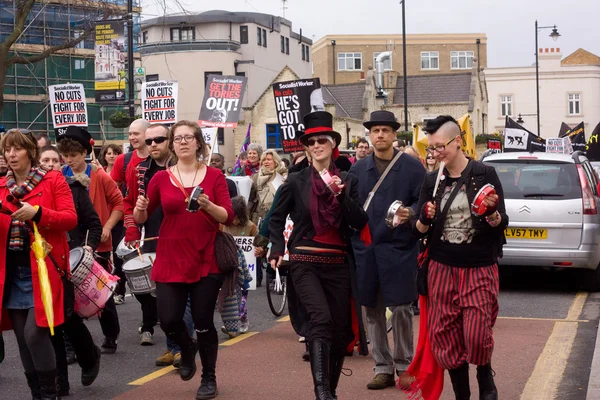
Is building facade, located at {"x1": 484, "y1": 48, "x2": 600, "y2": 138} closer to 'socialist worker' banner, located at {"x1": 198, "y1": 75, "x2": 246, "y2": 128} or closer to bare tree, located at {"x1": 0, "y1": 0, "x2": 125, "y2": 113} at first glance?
bare tree, located at {"x1": 0, "y1": 0, "x2": 125, "y2": 113}

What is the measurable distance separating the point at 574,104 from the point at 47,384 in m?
80.2

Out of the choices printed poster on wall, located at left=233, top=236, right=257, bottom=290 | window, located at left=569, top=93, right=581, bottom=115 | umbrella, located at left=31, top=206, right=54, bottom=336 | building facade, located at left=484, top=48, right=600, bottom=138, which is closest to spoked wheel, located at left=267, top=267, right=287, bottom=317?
printed poster on wall, located at left=233, top=236, right=257, bottom=290

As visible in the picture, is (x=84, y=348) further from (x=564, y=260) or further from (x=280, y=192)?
(x=564, y=260)

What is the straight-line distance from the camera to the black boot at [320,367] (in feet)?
19.7

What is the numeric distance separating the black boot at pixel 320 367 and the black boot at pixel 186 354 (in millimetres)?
1144

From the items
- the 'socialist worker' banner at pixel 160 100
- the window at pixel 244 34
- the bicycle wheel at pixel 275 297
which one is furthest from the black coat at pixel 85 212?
the window at pixel 244 34

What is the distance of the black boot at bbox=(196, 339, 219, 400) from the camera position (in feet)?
22.3

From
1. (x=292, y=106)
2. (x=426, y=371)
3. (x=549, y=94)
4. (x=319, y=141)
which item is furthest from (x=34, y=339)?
(x=549, y=94)

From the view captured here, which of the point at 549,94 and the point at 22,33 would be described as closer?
the point at 22,33

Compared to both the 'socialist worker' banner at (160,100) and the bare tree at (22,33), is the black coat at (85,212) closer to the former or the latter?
the 'socialist worker' banner at (160,100)

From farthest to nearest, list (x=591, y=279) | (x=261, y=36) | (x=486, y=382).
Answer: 1. (x=261, y=36)
2. (x=591, y=279)
3. (x=486, y=382)

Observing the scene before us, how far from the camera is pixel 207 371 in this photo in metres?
6.85

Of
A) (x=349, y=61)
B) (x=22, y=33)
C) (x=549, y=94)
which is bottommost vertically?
(x=22, y=33)

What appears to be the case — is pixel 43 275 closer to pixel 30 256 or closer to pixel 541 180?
pixel 30 256
